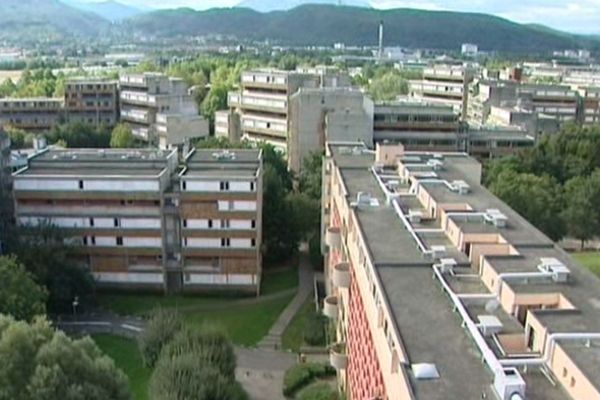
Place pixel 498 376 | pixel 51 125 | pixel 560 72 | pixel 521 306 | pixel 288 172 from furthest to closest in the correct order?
pixel 560 72 → pixel 51 125 → pixel 288 172 → pixel 521 306 → pixel 498 376

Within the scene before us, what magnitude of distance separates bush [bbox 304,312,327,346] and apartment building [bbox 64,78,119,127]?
6665cm

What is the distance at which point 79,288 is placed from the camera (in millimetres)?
47000

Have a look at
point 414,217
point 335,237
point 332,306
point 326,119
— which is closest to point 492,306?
point 414,217

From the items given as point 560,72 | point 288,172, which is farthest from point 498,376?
point 560,72

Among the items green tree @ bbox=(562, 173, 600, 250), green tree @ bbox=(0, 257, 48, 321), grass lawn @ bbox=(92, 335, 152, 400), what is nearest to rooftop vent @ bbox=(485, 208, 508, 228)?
grass lawn @ bbox=(92, 335, 152, 400)

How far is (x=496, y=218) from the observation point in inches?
1276

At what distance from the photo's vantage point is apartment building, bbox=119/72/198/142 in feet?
317

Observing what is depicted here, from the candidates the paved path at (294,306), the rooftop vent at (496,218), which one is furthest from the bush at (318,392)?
the rooftop vent at (496,218)

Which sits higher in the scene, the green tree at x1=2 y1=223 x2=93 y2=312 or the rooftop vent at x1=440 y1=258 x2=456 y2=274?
the rooftop vent at x1=440 y1=258 x2=456 y2=274

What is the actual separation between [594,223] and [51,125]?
7796 cm

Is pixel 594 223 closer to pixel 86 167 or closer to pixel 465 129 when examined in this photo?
pixel 465 129

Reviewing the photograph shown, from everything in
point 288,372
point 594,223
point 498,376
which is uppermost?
point 498,376

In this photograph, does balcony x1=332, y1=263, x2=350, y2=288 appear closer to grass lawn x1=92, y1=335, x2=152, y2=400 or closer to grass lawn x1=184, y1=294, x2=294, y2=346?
grass lawn x1=184, y1=294, x2=294, y2=346

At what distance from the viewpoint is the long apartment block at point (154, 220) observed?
162 ft
